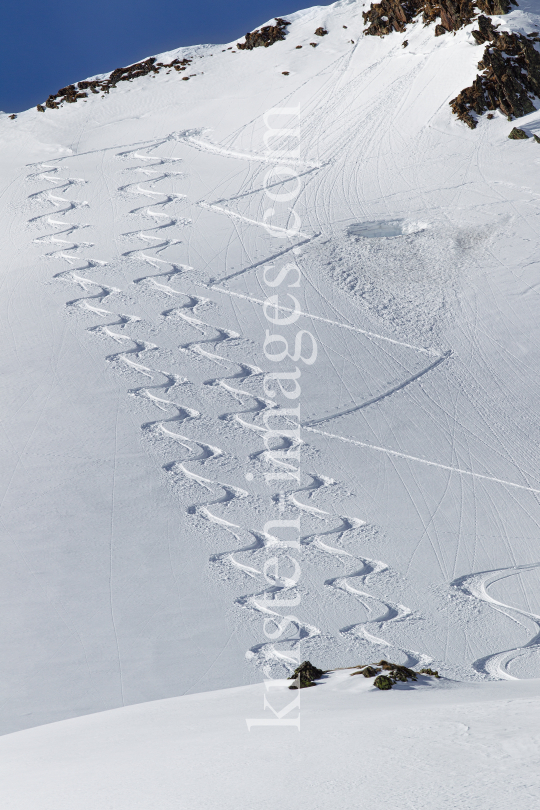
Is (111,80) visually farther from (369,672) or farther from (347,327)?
(369,672)

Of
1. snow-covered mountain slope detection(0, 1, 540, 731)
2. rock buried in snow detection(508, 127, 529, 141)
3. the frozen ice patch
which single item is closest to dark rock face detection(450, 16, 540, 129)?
snow-covered mountain slope detection(0, 1, 540, 731)

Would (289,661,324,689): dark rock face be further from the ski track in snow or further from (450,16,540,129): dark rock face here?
(450,16,540,129): dark rock face

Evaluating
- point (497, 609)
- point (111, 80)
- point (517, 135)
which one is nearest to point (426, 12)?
point (517, 135)

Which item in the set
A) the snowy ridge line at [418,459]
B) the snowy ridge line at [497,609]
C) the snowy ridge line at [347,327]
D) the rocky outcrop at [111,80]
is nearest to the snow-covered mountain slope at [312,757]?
the snowy ridge line at [497,609]

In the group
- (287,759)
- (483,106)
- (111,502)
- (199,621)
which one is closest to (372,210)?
(483,106)

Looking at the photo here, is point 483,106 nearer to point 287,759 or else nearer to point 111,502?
point 111,502

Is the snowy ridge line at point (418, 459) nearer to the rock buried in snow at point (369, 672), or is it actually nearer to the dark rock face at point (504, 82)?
the rock buried in snow at point (369, 672)
